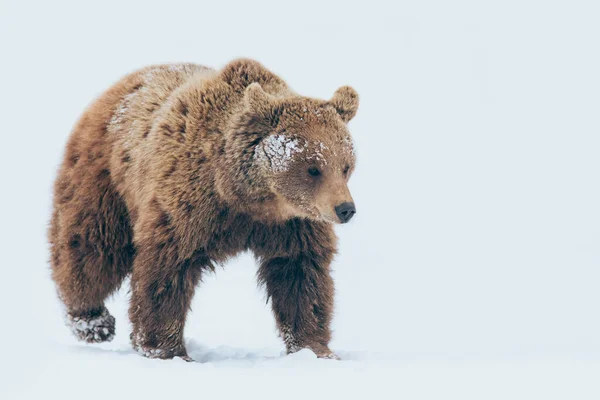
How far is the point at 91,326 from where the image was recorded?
10.5 m

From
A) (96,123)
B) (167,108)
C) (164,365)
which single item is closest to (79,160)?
(96,123)

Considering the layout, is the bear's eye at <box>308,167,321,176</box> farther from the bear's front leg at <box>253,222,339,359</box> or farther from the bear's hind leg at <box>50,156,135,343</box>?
the bear's hind leg at <box>50,156,135,343</box>

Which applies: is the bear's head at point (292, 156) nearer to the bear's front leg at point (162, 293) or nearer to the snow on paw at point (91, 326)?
the bear's front leg at point (162, 293)

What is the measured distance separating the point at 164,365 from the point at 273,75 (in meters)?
2.97

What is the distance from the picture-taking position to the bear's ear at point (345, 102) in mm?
9133

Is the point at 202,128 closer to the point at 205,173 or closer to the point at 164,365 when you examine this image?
the point at 205,173

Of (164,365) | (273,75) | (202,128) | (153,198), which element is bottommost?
(164,365)

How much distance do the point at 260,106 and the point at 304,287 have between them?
1705mm

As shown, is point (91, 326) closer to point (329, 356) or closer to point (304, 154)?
point (329, 356)

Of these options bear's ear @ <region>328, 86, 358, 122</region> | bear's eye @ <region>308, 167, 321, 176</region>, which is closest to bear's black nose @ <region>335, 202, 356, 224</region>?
bear's eye @ <region>308, 167, 321, 176</region>

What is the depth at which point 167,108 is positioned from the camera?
9.45 m

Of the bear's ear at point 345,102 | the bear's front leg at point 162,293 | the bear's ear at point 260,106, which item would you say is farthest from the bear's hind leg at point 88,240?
the bear's ear at point 345,102

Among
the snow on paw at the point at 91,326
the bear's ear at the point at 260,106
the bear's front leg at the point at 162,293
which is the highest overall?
the bear's ear at the point at 260,106

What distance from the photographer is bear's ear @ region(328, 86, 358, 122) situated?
360 inches
